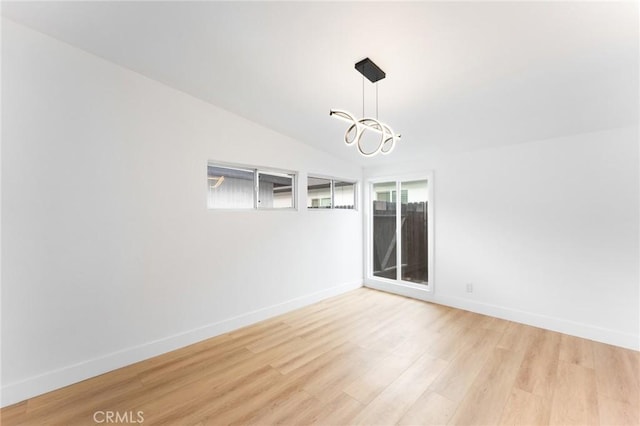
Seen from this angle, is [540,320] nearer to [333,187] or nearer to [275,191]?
[333,187]

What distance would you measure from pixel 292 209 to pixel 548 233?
130 inches

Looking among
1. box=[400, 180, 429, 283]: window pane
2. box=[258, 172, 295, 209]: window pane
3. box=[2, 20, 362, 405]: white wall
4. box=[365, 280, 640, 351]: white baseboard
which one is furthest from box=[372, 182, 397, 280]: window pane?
box=[2, 20, 362, 405]: white wall

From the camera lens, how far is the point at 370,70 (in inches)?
86.2

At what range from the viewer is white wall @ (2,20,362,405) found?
2047 mm

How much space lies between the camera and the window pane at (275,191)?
3.63m

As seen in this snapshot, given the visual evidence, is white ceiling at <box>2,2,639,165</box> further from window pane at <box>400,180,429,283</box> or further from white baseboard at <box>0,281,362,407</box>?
white baseboard at <box>0,281,362,407</box>

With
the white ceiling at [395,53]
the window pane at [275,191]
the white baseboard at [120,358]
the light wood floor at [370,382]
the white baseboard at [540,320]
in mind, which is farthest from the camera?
the window pane at [275,191]

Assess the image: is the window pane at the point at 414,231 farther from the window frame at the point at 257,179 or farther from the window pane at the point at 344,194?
the window frame at the point at 257,179

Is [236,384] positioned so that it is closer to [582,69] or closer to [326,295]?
[326,295]

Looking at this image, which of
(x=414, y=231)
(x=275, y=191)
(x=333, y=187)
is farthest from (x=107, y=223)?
(x=414, y=231)

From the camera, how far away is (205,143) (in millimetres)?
3025

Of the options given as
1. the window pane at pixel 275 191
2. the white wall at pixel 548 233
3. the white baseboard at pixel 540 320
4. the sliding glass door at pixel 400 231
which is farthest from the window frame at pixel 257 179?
the white baseboard at pixel 540 320

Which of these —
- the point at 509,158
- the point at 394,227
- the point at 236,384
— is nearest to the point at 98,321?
the point at 236,384

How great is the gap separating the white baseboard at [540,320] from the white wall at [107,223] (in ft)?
8.49
